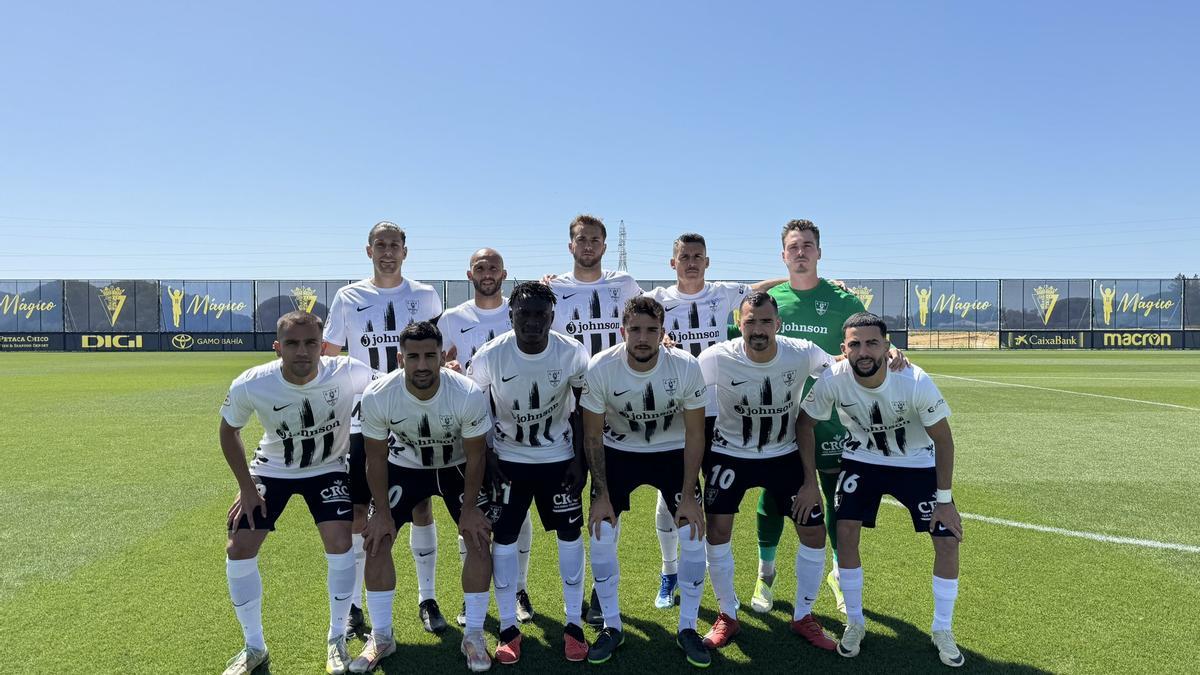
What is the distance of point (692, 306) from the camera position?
4.57 metres

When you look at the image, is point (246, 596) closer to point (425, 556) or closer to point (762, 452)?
point (425, 556)

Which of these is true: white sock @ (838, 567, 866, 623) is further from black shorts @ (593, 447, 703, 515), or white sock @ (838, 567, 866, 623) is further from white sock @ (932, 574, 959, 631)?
black shorts @ (593, 447, 703, 515)

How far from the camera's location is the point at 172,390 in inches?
635

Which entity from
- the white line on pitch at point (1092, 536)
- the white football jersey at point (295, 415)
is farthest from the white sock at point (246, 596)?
the white line on pitch at point (1092, 536)

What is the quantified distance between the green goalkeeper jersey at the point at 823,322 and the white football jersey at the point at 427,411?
1840 mm

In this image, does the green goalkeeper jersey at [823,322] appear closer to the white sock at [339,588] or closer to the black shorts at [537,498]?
the black shorts at [537,498]

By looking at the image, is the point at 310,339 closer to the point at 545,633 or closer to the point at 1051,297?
the point at 545,633

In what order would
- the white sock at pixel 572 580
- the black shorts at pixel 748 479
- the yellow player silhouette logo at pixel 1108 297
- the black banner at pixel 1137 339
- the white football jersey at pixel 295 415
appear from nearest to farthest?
1. the white football jersey at pixel 295 415
2. the white sock at pixel 572 580
3. the black shorts at pixel 748 479
4. the black banner at pixel 1137 339
5. the yellow player silhouette logo at pixel 1108 297

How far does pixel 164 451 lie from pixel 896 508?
858cm

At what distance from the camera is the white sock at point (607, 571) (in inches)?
144

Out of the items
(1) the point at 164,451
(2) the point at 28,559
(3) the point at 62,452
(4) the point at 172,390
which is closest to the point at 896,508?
(2) the point at 28,559

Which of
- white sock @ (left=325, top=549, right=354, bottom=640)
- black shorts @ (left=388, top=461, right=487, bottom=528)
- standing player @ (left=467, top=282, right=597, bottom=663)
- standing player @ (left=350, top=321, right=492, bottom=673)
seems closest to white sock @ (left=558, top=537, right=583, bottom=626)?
standing player @ (left=467, top=282, right=597, bottom=663)

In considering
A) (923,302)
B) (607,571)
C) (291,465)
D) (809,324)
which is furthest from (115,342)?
(923,302)

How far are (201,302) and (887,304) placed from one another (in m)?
45.0
